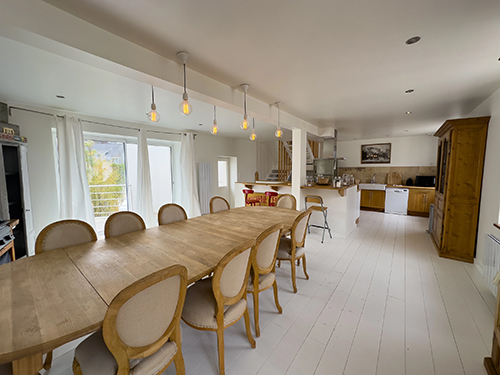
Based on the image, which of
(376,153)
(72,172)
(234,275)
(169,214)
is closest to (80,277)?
(234,275)

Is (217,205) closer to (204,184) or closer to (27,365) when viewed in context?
(27,365)

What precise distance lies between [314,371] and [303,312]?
60cm

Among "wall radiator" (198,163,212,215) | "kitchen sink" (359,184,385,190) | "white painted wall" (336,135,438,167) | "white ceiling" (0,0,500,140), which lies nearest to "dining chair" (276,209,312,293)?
"white ceiling" (0,0,500,140)

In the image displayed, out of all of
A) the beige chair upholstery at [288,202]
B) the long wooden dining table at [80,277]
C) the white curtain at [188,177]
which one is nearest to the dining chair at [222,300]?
the long wooden dining table at [80,277]

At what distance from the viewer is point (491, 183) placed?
8.54ft

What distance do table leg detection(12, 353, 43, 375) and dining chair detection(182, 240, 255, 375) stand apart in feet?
2.35

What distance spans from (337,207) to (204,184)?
3.58m

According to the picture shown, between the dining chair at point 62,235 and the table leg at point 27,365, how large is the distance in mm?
1119

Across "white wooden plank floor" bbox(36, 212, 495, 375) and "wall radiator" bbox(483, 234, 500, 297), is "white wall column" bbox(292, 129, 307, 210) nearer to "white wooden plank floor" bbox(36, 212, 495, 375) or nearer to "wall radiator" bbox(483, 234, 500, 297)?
"white wooden plank floor" bbox(36, 212, 495, 375)

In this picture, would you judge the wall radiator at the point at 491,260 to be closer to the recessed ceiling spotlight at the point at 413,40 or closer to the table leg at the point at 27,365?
the recessed ceiling spotlight at the point at 413,40

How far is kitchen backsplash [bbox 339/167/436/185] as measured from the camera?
6.34 m

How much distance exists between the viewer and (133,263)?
1431 mm

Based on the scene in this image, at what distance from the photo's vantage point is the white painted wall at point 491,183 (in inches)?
97.3

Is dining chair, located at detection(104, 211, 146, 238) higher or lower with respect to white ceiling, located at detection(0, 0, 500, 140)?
lower
